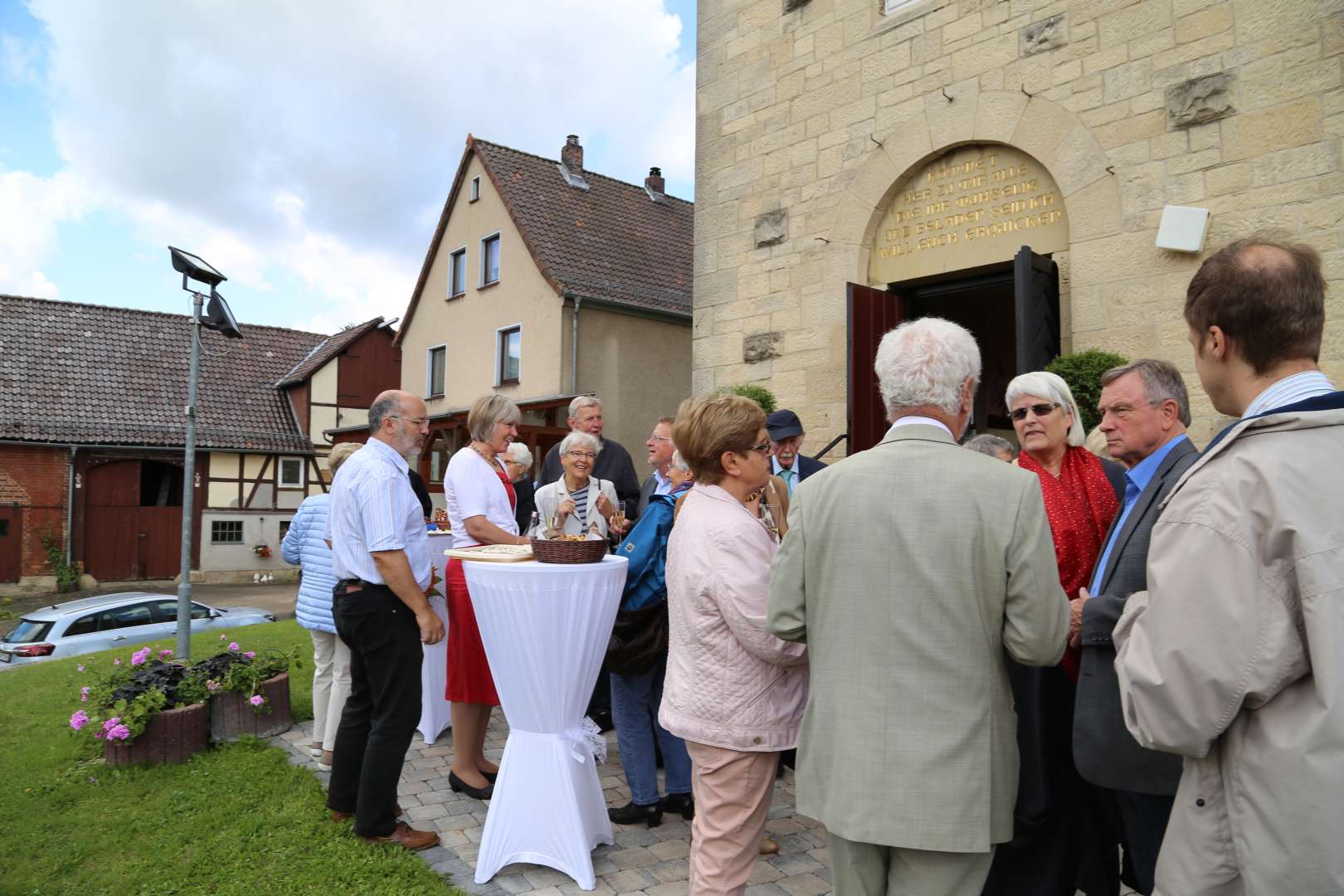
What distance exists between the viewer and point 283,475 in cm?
2458

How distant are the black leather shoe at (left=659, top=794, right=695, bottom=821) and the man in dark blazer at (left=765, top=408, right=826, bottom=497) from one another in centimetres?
185

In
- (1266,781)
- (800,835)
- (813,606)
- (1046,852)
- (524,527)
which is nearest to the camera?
(1266,781)

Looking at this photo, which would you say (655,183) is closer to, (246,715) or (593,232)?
(593,232)

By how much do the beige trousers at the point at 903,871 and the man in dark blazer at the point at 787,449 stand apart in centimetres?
305

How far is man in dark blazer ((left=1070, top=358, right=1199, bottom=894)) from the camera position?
1.88m

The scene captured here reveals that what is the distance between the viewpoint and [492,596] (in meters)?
3.24

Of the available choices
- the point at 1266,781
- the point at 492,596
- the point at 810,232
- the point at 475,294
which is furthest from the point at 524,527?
the point at 475,294

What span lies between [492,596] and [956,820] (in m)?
1.92

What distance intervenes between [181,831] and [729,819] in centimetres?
265

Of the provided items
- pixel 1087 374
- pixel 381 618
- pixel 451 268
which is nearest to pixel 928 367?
pixel 381 618

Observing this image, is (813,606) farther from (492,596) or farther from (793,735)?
(492,596)

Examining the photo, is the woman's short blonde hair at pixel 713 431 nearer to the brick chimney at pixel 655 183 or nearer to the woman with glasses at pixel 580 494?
the woman with glasses at pixel 580 494

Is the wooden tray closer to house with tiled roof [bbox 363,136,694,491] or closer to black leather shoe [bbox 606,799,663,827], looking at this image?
black leather shoe [bbox 606,799,663,827]

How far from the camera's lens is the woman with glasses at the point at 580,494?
4473mm
